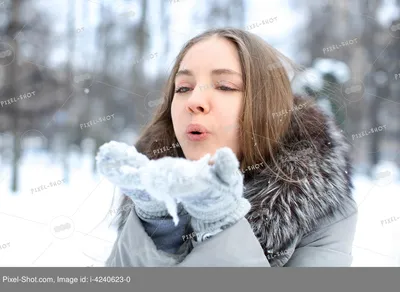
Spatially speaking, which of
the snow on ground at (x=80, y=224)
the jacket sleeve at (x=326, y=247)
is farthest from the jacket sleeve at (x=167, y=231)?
→ the snow on ground at (x=80, y=224)

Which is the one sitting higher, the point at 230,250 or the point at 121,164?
the point at 121,164

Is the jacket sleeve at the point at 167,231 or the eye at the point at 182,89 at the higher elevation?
the eye at the point at 182,89

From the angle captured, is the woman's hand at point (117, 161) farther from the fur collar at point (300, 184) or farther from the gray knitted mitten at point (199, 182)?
the fur collar at point (300, 184)

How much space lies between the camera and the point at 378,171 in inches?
65.6

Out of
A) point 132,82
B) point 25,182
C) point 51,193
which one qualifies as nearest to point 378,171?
point 132,82

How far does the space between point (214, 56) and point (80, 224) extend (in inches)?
35.8

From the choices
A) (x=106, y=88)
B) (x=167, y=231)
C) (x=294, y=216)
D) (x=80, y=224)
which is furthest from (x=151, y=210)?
(x=106, y=88)

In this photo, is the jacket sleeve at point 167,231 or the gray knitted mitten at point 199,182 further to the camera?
the jacket sleeve at point 167,231

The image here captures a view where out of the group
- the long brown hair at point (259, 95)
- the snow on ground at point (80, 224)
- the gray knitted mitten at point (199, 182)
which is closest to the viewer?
the gray knitted mitten at point (199, 182)

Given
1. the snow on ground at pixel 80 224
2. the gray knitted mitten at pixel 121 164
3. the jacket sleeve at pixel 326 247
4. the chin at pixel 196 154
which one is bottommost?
the snow on ground at pixel 80 224

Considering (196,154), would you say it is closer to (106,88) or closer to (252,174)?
(252,174)

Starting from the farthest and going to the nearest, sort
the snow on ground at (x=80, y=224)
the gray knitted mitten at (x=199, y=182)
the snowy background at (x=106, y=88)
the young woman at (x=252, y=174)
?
the snowy background at (x=106, y=88) < the snow on ground at (x=80, y=224) < the young woman at (x=252, y=174) < the gray knitted mitten at (x=199, y=182)

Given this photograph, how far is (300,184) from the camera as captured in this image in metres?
0.74

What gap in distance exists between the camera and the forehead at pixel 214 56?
2.41 feet
